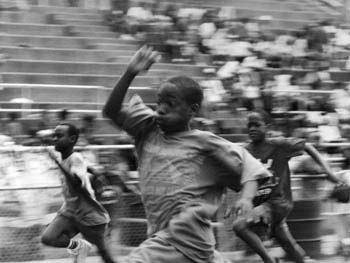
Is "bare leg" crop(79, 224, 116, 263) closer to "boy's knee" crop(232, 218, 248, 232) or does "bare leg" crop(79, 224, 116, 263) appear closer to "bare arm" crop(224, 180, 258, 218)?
"boy's knee" crop(232, 218, 248, 232)

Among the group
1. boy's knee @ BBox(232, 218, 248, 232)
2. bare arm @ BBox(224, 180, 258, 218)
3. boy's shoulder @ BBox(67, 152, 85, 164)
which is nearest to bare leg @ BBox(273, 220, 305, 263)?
boy's knee @ BBox(232, 218, 248, 232)

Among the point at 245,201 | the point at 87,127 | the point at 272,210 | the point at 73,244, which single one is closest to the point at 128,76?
the point at 245,201

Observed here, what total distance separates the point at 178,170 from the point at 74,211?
10.8 ft

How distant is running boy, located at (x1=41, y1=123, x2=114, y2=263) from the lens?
7594 mm

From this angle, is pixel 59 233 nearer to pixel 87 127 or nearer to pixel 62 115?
pixel 62 115

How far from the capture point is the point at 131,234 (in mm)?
9094

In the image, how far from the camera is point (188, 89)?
469 centimetres

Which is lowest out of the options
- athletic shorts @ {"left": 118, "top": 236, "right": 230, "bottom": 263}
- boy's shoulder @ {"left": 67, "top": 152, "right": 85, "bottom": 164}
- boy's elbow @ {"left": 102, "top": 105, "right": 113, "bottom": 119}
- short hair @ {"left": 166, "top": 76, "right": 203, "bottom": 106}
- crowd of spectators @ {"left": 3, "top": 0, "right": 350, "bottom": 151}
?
crowd of spectators @ {"left": 3, "top": 0, "right": 350, "bottom": 151}

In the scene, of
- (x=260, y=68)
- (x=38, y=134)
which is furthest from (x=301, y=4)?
(x=38, y=134)

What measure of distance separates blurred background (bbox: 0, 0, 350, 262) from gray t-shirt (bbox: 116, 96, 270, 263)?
392cm

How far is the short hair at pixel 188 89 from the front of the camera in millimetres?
4672

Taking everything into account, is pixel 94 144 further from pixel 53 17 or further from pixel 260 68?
pixel 53 17

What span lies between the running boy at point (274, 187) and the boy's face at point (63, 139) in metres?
1.61

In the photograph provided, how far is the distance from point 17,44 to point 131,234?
23.7 feet
